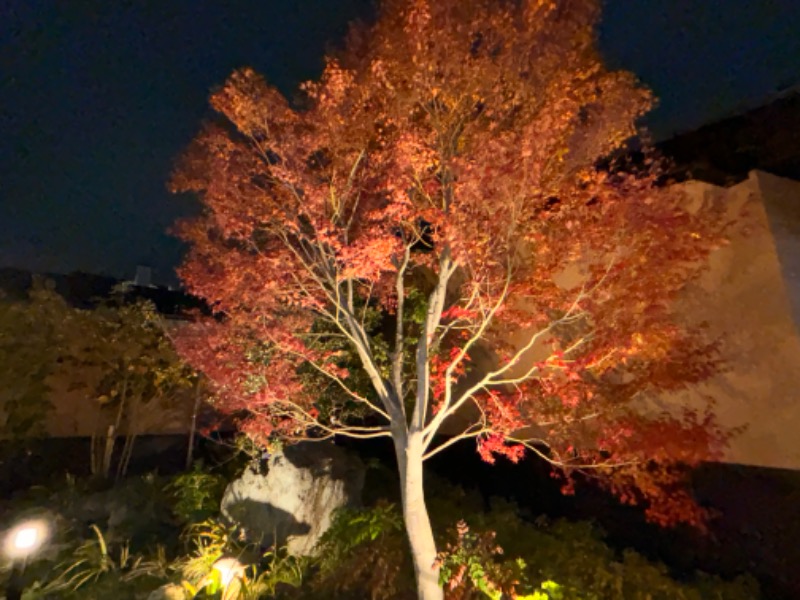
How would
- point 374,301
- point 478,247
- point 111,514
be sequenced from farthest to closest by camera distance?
point 374,301 → point 111,514 → point 478,247

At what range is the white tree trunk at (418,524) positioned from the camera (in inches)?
196

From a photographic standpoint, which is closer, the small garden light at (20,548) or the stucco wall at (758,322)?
the stucco wall at (758,322)

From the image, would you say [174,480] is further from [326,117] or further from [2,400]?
[326,117]

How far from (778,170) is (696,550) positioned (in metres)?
5.15

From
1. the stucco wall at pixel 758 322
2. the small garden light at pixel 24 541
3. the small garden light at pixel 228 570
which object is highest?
the stucco wall at pixel 758 322

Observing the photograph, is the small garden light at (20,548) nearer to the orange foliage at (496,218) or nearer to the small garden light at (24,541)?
the small garden light at (24,541)

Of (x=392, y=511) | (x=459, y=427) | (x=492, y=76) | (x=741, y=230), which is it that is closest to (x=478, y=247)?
(x=492, y=76)

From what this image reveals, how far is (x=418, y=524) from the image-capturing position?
5.09m

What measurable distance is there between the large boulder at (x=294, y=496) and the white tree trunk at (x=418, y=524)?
232 cm

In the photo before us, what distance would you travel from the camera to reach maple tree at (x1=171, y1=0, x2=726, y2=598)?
5125 millimetres

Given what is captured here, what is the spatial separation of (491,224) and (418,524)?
3.66m

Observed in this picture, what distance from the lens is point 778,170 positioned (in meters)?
5.46

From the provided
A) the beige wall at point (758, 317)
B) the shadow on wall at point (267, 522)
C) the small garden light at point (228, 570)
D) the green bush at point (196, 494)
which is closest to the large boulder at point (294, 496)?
the shadow on wall at point (267, 522)

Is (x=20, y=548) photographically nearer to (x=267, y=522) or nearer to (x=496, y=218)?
(x=267, y=522)
